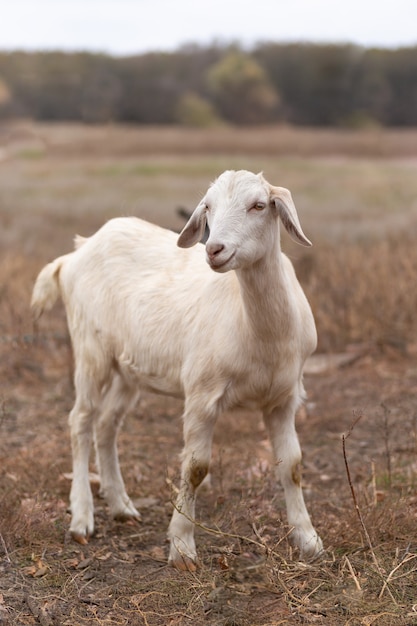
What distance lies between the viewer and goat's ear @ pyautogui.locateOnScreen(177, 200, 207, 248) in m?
4.36

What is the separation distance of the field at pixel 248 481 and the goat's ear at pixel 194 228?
598 mm

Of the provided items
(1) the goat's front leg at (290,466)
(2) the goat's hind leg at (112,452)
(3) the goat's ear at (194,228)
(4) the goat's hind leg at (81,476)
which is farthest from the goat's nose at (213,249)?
(2) the goat's hind leg at (112,452)

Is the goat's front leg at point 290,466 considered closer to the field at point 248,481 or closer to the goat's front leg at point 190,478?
the field at point 248,481

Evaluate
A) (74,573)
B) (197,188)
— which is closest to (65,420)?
(74,573)

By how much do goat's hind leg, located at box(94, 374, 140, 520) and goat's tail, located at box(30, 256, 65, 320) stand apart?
2.12ft

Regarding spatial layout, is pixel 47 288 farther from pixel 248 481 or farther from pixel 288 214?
pixel 288 214

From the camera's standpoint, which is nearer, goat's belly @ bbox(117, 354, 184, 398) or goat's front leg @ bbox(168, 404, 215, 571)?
goat's front leg @ bbox(168, 404, 215, 571)

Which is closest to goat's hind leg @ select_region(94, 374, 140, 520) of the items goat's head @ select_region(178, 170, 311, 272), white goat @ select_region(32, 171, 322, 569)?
white goat @ select_region(32, 171, 322, 569)

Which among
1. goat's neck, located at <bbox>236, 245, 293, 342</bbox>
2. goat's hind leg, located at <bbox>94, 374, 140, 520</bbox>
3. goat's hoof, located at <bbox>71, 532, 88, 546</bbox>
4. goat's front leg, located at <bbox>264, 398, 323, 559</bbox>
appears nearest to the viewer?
goat's neck, located at <bbox>236, 245, 293, 342</bbox>

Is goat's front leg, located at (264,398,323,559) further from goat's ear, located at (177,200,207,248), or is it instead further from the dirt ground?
goat's ear, located at (177,200,207,248)

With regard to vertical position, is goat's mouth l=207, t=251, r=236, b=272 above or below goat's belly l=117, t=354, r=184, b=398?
above

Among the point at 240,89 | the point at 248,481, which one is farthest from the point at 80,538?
the point at 240,89

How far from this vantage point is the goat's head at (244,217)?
3.94 meters

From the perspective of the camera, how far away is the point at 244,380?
4.45 metres
